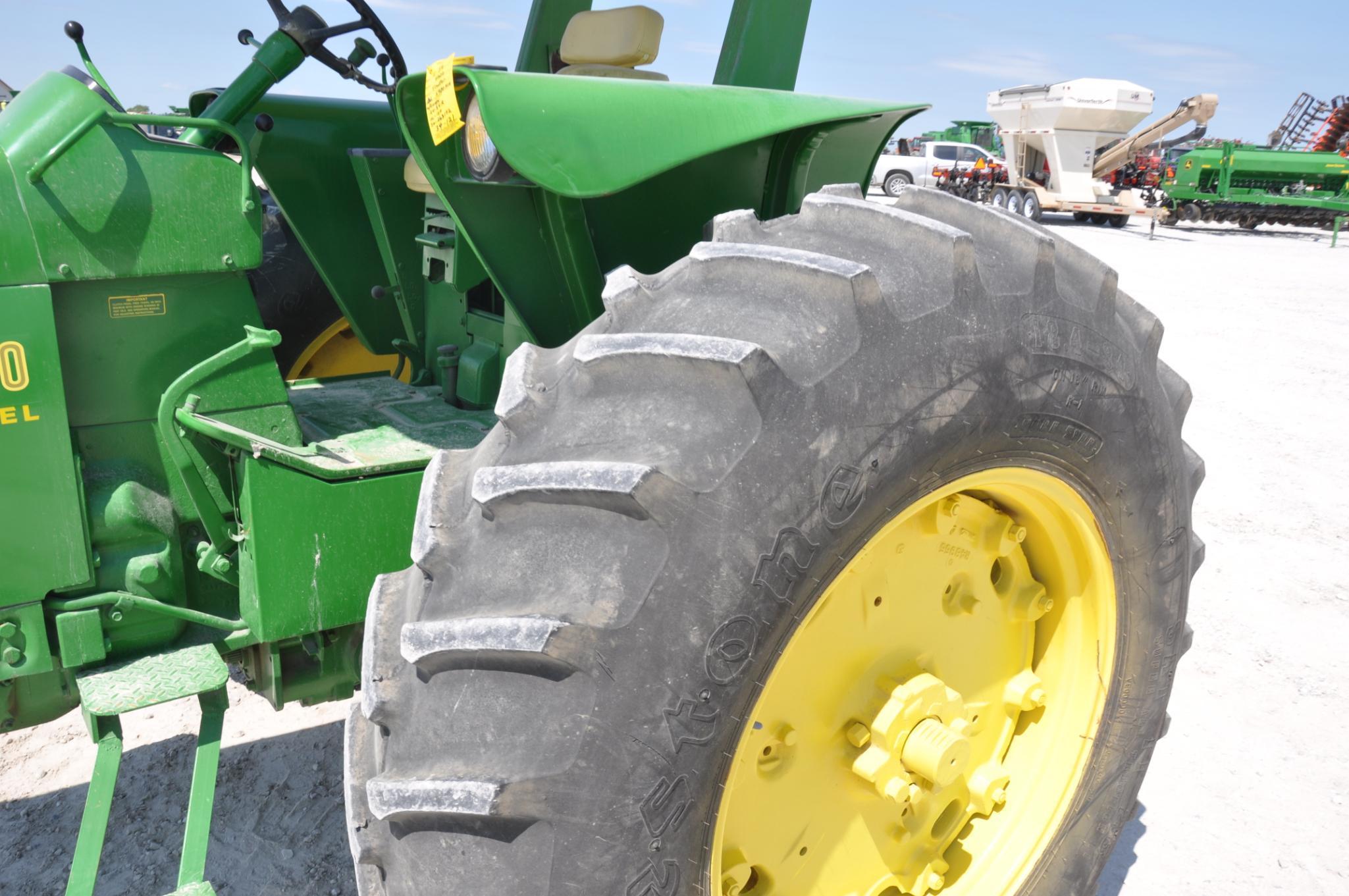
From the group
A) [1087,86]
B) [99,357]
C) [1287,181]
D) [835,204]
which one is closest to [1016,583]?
[835,204]

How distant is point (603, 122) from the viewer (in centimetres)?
162

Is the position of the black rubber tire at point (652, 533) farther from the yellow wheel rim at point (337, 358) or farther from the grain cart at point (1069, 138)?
the grain cart at point (1069, 138)

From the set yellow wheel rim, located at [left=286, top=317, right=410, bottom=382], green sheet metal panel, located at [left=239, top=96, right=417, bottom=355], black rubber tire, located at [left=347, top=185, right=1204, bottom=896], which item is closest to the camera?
black rubber tire, located at [left=347, top=185, right=1204, bottom=896]

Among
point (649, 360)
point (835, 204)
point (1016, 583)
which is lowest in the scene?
point (1016, 583)

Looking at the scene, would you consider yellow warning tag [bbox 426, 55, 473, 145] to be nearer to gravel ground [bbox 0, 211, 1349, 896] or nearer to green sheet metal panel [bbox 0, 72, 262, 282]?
green sheet metal panel [bbox 0, 72, 262, 282]

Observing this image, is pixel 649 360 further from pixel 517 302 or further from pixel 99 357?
pixel 99 357

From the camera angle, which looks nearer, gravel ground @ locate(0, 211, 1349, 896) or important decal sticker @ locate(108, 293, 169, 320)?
important decal sticker @ locate(108, 293, 169, 320)

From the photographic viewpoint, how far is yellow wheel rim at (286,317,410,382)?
10.7 ft

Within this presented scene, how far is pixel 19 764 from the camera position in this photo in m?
2.82

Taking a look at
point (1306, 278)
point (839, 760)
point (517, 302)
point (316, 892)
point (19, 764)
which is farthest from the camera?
point (1306, 278)

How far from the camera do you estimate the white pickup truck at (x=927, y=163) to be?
83.7 ft

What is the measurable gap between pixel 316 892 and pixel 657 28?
2476 mm

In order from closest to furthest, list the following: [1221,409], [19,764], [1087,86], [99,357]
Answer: [99,357], [19,764], [1221,409], [1087,86]

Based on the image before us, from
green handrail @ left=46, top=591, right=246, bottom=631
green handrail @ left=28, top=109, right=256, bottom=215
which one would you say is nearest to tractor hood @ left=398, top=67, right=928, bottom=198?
green handrail @ left=28, top=109, right=256, bottom=215
